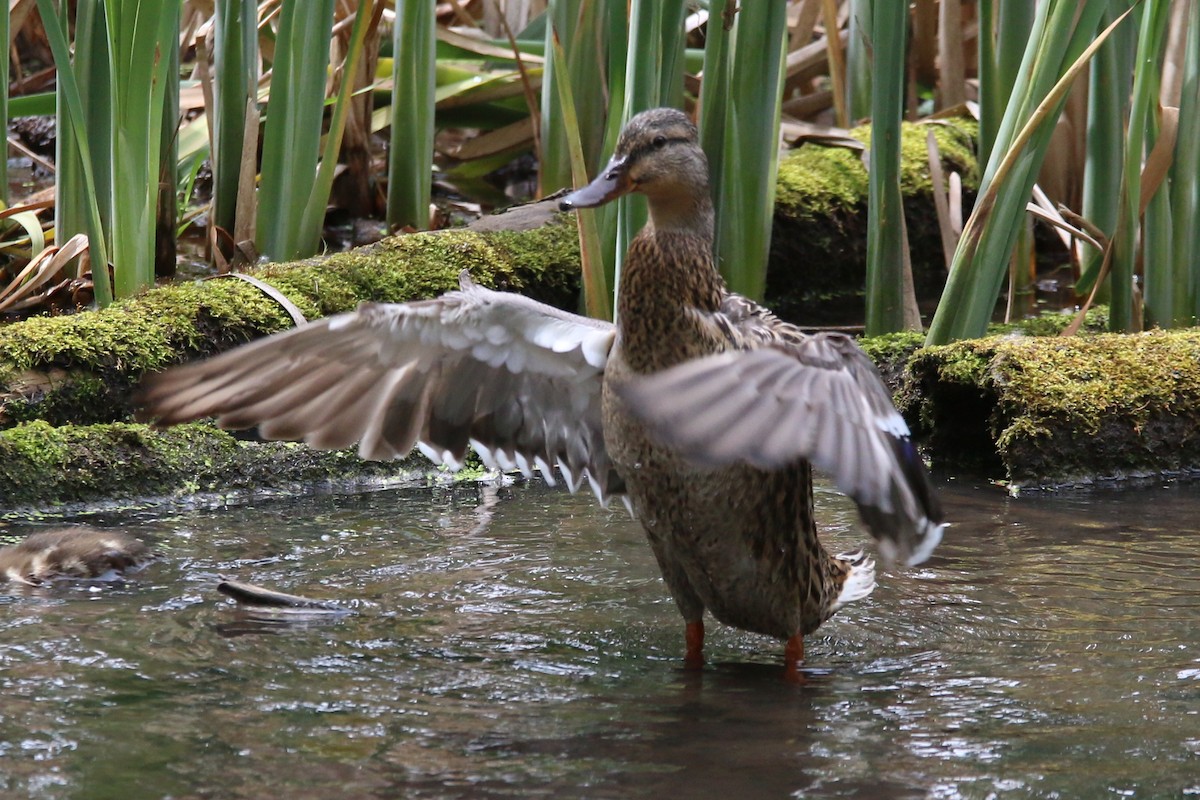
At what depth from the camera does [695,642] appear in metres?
4.50

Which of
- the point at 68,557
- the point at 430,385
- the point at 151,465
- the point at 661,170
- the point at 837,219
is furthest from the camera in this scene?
the point at 837,219

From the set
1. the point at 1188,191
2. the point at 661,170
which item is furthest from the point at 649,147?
the point at 1188,191

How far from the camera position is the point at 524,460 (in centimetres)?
514

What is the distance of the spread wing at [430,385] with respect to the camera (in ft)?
15.0

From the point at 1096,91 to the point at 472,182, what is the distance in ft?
13.0

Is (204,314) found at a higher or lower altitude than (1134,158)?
lower

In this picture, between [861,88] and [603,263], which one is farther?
[861,88]

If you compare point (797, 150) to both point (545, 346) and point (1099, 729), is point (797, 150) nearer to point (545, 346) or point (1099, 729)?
point (545, 346)

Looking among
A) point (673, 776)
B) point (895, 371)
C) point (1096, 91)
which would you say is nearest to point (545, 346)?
point (673, 776)

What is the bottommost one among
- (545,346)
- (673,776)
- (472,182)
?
(673,776)

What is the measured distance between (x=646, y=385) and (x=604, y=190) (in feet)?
3.30

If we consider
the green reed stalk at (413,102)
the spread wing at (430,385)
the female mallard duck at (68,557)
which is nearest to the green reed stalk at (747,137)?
the green reed stalk at (413,102)

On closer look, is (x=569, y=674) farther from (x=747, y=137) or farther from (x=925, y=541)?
(x=747, y=137)

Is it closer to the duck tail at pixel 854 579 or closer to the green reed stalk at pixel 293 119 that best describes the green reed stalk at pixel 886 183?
the duck tail at pixel 854 579
